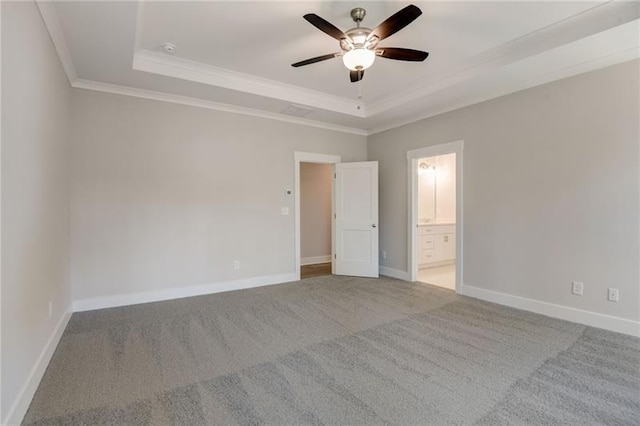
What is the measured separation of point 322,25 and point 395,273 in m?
4.20

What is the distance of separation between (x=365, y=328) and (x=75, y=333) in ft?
9.33

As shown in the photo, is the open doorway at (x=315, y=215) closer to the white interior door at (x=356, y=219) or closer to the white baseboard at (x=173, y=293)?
the white interior door at (x=356, y=219)

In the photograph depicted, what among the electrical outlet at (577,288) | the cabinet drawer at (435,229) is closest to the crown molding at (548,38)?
the electrical outlet at (577,288)

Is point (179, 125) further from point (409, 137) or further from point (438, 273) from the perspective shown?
point (438, 273)

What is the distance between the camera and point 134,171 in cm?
392

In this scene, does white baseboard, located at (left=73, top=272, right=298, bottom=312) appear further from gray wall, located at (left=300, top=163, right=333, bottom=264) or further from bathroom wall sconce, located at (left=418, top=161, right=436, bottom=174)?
bathroom wall sconce, located at (left=418, top=161, right=436, bottom=174)

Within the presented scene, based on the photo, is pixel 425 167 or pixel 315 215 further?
pixel 315 215

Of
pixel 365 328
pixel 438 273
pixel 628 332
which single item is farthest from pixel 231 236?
pixel 628 332

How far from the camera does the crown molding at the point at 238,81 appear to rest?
336cm

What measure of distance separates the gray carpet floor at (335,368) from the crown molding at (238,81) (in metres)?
2.74

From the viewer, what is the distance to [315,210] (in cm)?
719

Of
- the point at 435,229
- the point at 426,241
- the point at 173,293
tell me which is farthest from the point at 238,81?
the point at 435,229

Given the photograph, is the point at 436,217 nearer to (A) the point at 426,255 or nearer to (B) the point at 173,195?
(A) the point at 426,255

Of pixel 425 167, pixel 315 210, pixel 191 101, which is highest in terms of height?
pixel 191 101
